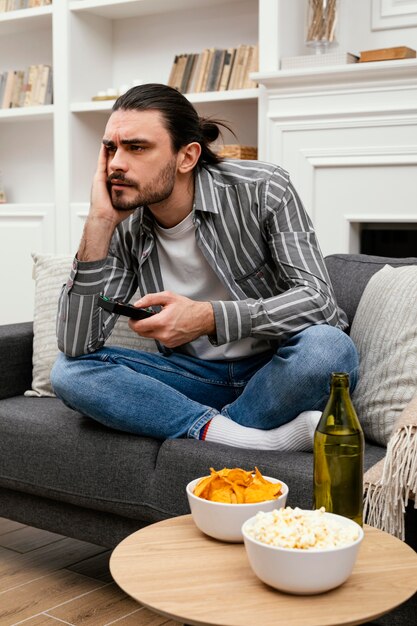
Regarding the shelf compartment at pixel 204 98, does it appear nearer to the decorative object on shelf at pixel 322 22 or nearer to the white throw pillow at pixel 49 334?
the decorative object on shelf at pixel 322 22

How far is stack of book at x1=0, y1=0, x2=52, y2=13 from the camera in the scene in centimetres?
375

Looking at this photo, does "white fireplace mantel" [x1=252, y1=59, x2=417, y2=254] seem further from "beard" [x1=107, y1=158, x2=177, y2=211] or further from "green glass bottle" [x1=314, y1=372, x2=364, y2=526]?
"green glass bottle" [x1=314, y1=372, x2=364, y2=526]

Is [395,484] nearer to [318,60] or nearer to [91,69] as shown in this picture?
[318,60]

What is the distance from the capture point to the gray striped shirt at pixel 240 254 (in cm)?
182

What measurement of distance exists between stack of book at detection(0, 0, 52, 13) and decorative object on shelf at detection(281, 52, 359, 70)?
4.44 feet

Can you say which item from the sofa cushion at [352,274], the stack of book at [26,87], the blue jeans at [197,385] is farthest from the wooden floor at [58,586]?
the stack of book at [26,87]

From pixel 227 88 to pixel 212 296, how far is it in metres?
1.60

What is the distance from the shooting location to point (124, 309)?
1.67 meters

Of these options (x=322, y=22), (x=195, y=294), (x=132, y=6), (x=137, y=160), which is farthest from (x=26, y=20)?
(x=195, y=294)

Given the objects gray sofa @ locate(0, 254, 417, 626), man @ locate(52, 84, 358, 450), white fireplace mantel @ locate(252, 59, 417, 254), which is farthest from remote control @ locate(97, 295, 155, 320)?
white fireplace mantel @ locate(252, 59, 417, 254)

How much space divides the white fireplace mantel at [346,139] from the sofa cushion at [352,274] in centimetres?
79

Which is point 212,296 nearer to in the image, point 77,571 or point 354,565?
point 77,571

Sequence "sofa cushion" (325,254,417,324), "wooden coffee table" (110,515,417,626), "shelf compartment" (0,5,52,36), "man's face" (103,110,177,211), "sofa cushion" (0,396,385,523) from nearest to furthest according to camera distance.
→ "wooden coffee table" (110,515,417,626)
"sofa cushion" (0,396,385,523)
"man's face" (103,110,177,211)
"sofa cushion" (325,254,417,324)
"shelf compartment" (0,5,52,36)

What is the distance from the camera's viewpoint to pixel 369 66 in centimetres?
274
